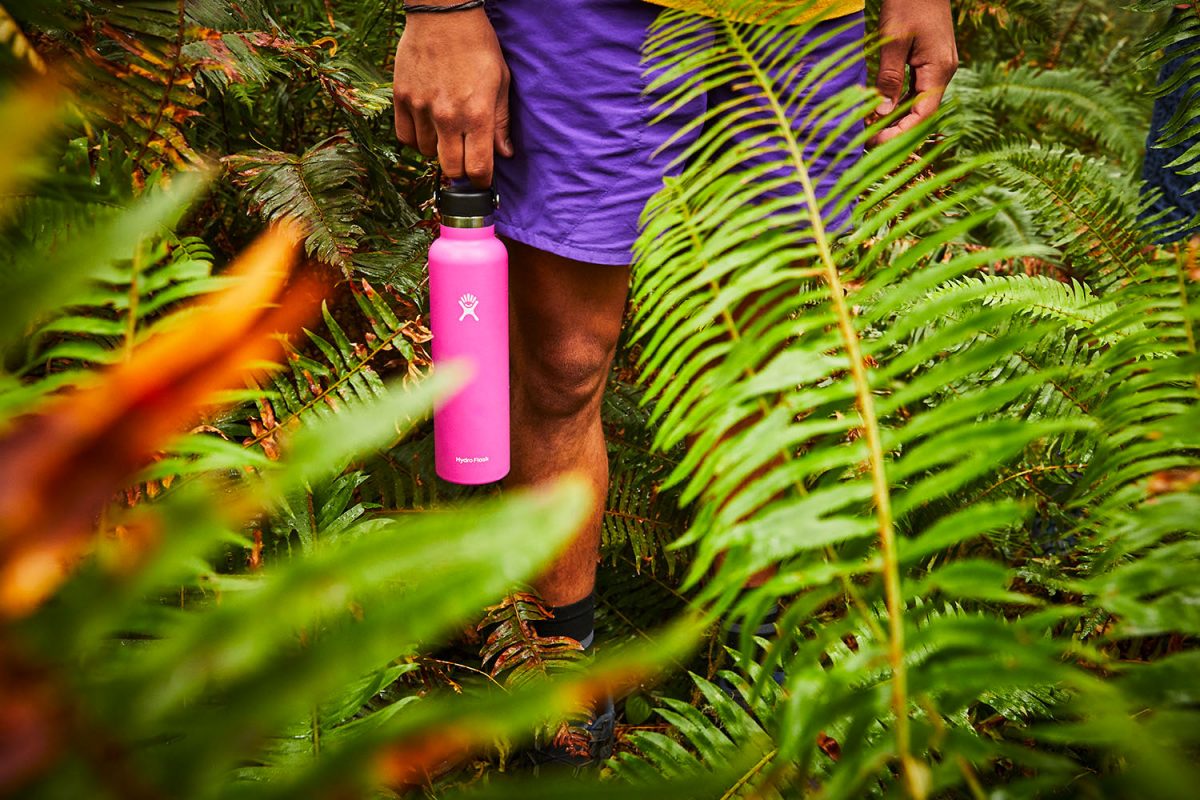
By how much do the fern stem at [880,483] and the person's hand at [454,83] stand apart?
27.4 inches

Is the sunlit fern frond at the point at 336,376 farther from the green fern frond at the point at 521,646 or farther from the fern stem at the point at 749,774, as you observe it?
the fern stem at the point at 749,774

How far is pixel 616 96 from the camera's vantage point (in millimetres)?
1481

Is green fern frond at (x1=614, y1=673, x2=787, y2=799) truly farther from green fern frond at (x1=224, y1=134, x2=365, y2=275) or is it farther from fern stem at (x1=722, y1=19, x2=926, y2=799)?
green fern frond at (x1=224, y1=134, x2=365, y2=275)

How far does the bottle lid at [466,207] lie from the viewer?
4.77 ft

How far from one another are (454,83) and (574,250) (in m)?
0.36

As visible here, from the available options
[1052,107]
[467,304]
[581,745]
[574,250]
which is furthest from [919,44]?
[1052,107]

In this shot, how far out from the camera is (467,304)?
146 centimetres

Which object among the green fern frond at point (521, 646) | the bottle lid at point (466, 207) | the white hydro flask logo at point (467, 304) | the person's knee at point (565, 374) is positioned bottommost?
the green fern frond at point (521, 646)

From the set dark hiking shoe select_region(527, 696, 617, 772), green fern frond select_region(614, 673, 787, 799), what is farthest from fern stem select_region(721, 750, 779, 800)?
dark hiking shoe select_region(527, 696, 617, 772)

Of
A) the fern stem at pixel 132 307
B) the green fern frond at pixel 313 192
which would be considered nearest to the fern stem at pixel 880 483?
the fern stem at pixel 132 307

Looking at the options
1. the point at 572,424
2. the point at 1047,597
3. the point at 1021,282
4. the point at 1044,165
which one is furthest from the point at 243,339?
the point at 1044,165

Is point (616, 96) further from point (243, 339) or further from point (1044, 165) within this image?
point (1044, 165)

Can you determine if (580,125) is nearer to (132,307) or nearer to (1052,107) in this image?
(132,307)

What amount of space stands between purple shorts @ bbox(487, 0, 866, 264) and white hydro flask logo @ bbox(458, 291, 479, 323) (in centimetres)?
17
